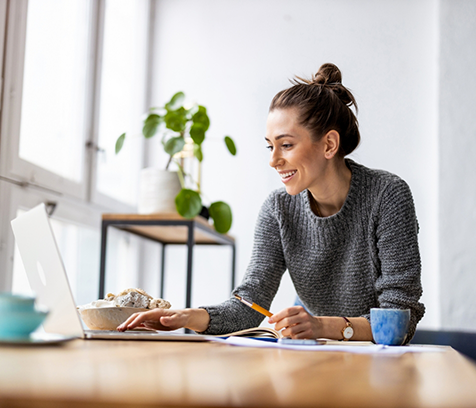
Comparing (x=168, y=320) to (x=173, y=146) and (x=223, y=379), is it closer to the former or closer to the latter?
(x=223, y=379)

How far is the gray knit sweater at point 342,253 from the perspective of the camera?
49.9 inches

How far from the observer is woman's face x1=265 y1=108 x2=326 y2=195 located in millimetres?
1496

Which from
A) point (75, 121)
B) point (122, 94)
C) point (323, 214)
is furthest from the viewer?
point (122, 94)

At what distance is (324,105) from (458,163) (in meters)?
1.61

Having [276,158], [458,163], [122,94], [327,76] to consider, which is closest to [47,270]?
[276,158]

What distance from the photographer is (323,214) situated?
62.1 inches

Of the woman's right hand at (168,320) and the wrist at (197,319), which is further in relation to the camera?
the wrist at (197,319)

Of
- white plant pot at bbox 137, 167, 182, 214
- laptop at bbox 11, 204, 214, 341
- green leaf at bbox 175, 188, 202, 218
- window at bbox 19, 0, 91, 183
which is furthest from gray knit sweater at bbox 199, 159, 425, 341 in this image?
window at bbox 19, 0, 91, 183

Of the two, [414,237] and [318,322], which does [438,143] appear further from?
[318,322]

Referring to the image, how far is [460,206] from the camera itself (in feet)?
9.23

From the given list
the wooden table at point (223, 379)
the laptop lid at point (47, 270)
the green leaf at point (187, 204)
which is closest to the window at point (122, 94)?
the green leaf at point (187, 204)

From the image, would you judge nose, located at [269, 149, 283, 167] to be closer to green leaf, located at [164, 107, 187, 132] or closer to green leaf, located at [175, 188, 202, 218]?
green leaf, located at [175, 188, 202, 218]

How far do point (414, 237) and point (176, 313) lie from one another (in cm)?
60

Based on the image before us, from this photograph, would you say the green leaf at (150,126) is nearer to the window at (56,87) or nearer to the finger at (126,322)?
the window at (56,87)
